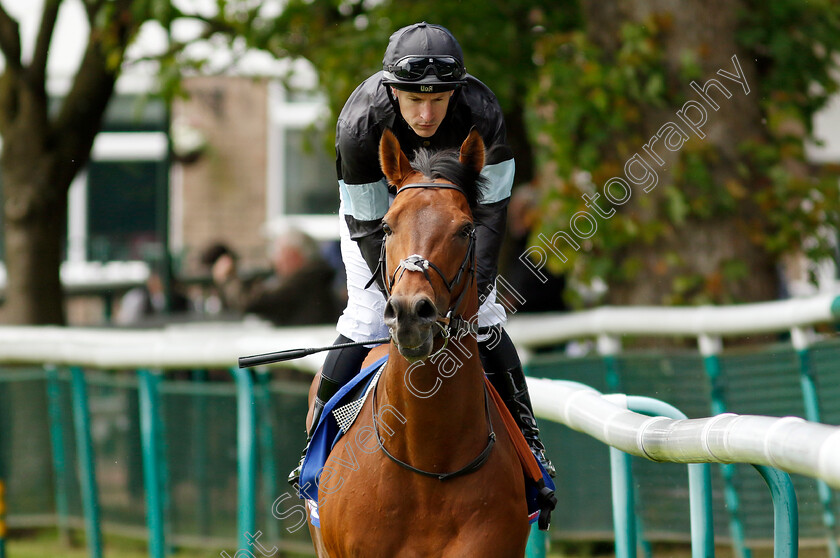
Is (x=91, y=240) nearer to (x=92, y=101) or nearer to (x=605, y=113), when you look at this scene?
(x=92, y=101)

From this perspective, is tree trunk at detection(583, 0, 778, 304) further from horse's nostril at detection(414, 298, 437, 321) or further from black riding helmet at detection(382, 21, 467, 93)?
horse's nostril at detection(414, 298, 437, 321)

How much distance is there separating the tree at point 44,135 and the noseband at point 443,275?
19.7ft

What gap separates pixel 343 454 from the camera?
3.79m

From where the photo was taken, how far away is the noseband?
10.3ft

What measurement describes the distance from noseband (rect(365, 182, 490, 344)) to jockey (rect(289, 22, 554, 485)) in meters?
0.24

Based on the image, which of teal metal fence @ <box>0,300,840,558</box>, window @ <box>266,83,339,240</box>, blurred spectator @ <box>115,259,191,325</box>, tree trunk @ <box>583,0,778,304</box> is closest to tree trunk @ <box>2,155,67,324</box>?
blurred spectator @ <box>115,259,191,325</box>

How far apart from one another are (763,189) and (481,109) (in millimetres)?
4580

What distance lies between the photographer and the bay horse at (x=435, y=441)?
333 centimetres

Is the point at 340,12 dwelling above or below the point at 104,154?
below

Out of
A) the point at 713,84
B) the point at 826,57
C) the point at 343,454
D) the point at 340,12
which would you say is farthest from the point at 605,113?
the point at 343,454

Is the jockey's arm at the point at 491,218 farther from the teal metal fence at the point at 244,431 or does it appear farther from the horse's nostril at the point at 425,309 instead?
the teal metal fence at the point at 244,431

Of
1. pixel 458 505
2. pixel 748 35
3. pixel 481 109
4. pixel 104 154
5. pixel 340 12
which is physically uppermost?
pixel 104 154

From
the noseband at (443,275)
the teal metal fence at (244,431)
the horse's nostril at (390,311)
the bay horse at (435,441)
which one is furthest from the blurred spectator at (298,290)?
the horse's nostril at (390,311)

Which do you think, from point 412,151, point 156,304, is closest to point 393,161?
point 412,151
